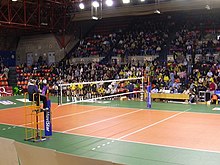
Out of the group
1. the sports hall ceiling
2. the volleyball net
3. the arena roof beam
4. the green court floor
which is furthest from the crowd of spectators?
the green court floor

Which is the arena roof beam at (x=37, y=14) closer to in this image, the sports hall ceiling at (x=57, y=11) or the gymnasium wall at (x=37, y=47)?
the sports hall ceiling at (x=57, y=11)

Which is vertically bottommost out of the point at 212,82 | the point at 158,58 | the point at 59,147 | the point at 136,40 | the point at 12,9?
the point at 59,147

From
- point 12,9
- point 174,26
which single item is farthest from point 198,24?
point 12,9

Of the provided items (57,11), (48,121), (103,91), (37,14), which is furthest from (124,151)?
(57,11)

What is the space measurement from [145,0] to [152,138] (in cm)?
1982

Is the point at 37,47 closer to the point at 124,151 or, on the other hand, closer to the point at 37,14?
the point at 37,14

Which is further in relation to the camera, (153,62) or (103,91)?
(153,62)

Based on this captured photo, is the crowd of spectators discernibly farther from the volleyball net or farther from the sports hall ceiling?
the sports hall ceiling

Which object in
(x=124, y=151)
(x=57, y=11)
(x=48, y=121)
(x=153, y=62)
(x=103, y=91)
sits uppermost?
(x=57, y=11)

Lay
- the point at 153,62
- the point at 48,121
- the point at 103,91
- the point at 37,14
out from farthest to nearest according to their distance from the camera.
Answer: the point at 37,14
the point at 153,62
the point at 103,91
the point at 48,121

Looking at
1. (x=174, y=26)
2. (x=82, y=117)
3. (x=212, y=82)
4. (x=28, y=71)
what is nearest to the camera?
(x=82, y=117)

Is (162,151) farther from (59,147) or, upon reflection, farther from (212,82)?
(212,82)

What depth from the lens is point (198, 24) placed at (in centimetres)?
2852

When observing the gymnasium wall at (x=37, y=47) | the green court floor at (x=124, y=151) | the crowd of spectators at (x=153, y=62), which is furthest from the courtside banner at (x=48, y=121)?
the gymnasium wall at (x=37, y=47)
